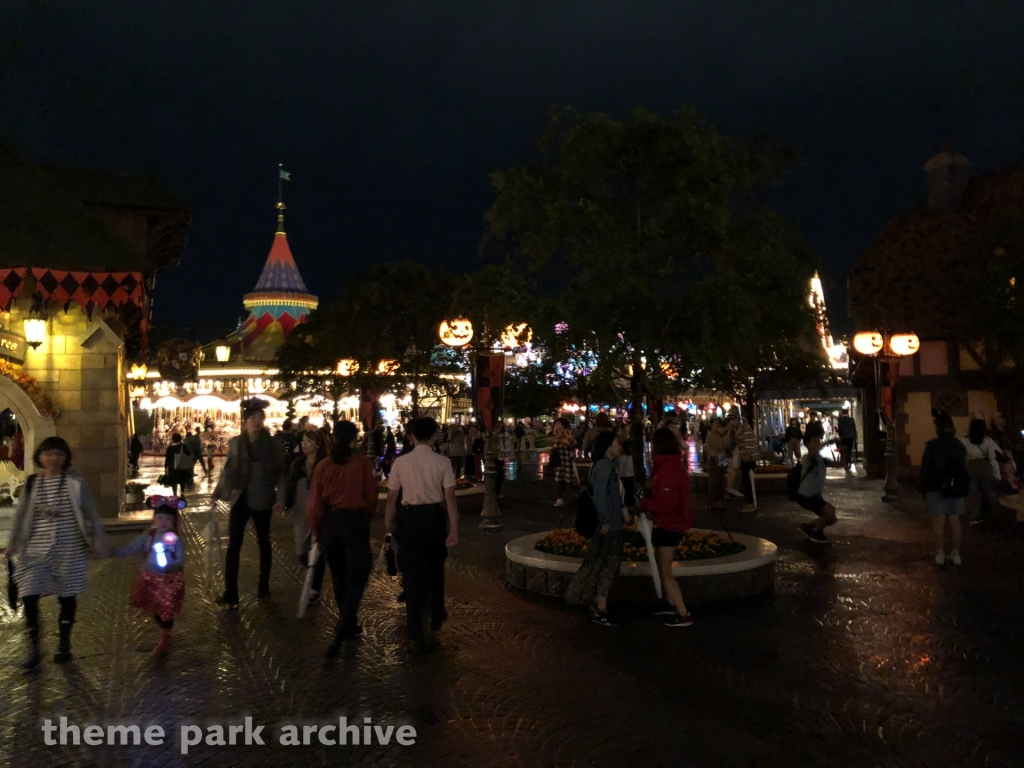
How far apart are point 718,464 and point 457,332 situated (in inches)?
219

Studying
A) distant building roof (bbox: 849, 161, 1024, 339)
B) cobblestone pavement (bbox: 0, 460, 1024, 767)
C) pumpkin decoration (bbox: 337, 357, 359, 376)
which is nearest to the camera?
cobblestone pavement (bbox: 0, 460, 1024, 767)

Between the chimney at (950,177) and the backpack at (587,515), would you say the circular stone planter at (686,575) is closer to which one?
the backpack at (587,515)

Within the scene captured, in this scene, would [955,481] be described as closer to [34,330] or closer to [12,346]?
[34,330]

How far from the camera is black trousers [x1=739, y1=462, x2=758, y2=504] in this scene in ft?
50.9

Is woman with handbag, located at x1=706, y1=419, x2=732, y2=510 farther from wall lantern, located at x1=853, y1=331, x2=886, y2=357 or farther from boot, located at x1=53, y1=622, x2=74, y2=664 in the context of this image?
boot, located at x1=53, y1=622, x2=74, y2=664

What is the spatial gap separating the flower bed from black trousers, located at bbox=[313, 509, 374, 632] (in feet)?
8.46

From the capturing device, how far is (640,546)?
8.82 metres

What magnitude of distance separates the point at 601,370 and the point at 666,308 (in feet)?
3.13

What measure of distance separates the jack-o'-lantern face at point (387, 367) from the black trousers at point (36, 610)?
15.9m

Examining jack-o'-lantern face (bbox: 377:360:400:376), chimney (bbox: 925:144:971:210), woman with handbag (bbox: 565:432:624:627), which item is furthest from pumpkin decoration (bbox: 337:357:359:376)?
chimney (bbox: 925:144:971:210)

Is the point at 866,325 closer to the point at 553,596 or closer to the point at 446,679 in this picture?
the point at 553,596

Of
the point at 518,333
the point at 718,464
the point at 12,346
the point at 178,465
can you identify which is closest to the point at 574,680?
the point at 518,333

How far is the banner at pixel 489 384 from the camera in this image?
1401cm

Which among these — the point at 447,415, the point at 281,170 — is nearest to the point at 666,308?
the point at 447,415
